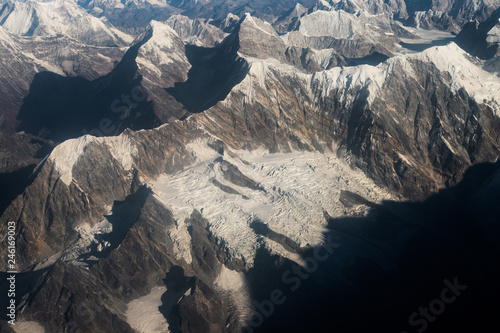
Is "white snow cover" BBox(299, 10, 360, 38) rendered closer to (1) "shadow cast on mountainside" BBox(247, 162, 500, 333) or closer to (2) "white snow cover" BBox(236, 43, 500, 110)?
(2) "white snow cover" BBox(236, 43, 500, 110)

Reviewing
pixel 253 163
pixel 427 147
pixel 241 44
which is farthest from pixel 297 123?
pixel 241 44

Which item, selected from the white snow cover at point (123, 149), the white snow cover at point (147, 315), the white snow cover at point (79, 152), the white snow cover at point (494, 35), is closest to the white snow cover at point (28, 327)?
the white snow cover at point (147, 315)

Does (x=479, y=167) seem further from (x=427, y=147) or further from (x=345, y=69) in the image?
(x=345, y=69)

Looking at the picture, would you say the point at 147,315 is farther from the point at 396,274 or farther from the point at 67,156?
the point at 396,274

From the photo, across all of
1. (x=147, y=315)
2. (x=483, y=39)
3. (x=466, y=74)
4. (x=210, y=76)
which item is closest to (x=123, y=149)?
(x=147, y=315)

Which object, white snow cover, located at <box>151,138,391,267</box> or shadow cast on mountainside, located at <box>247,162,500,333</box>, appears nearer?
shadow cast on mountainside, located at <box>247,162,500,333</box>

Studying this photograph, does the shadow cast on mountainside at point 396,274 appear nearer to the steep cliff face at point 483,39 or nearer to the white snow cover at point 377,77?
the white snow cover at point 377,77

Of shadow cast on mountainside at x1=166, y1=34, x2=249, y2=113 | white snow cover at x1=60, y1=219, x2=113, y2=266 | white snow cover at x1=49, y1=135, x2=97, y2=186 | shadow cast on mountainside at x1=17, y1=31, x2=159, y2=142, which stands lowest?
shadow cast on mountainside at x1=17, y1=31, x2=159, y2=142

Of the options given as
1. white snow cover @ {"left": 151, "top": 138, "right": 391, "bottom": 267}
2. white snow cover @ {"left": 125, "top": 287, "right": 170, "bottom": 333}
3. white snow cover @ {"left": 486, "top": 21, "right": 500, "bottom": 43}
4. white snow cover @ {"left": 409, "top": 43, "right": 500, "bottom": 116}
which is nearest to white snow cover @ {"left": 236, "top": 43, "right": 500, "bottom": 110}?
white snow cover @ {"left": 409, "top": 43, "right": 500, "bottom": 116}
